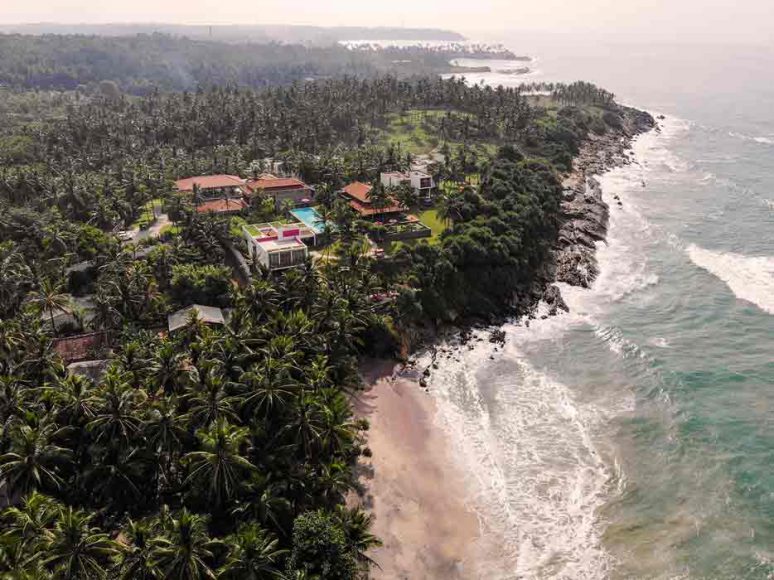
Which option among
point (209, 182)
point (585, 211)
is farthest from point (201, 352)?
point (585, 211)

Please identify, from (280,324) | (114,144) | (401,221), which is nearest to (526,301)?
(401,221)

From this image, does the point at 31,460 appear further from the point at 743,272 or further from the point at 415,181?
the point at 743,272

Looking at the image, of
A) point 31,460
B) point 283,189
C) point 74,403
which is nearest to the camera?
point 31,460

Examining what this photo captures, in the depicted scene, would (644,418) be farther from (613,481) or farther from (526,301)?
(526,301)

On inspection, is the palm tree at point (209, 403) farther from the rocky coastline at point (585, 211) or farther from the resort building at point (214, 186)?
the resort building at point (214, 186)

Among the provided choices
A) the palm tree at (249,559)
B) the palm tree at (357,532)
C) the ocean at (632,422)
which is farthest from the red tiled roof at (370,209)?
the palm tree at (249,559)
